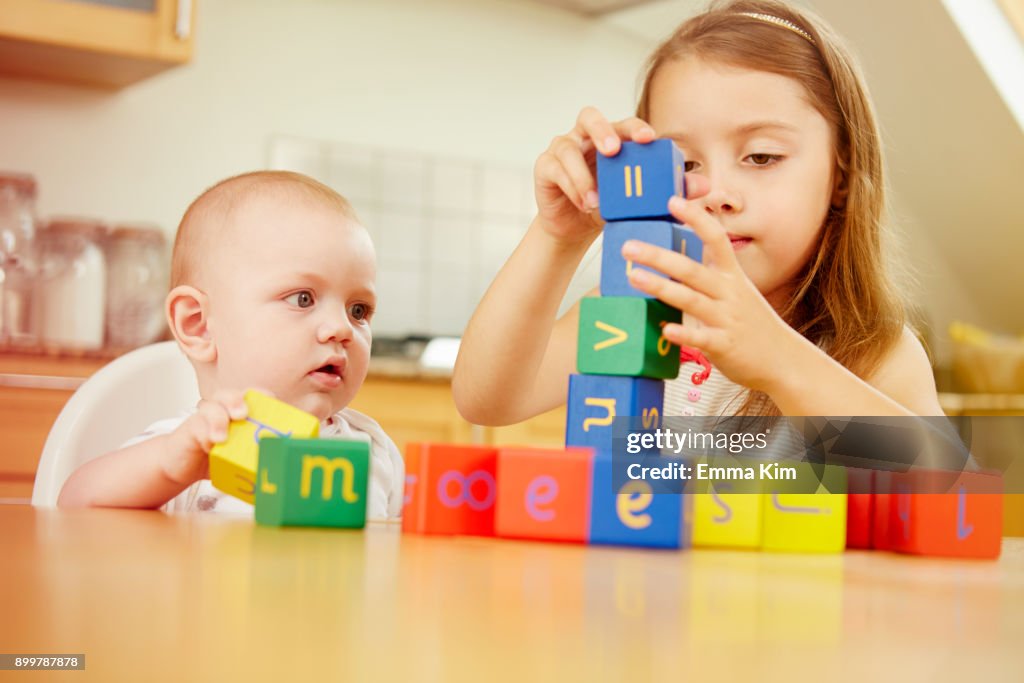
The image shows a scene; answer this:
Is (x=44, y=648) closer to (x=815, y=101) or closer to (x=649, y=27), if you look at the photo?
(x=815, y=101)

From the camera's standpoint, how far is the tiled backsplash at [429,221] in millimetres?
3611

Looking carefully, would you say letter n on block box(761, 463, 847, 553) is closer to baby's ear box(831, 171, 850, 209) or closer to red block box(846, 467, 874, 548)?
red block box(846, 467, 874, 548)

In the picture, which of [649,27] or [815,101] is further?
[649,27]

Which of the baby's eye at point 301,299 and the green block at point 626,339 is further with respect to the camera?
the baby's eye at point 301,299

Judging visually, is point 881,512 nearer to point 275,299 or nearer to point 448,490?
point 448,490

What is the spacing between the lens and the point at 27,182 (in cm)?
288

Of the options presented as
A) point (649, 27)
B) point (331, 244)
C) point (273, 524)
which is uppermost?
point (649, 27)

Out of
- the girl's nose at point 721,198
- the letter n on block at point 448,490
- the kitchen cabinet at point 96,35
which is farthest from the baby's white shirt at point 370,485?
the kitchen cabinet at point 96,35

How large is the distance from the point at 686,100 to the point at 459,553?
0.86 metres

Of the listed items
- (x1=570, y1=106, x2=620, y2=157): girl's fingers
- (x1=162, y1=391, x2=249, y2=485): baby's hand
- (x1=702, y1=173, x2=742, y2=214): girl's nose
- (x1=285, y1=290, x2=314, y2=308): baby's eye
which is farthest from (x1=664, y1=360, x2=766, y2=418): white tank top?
(x1=162, y1=391, x2=249, y2=485): baby's hand

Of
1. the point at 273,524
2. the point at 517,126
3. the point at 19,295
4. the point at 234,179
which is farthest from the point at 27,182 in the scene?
the point at 273,524

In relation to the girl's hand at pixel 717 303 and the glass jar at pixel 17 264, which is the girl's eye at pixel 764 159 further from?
the glass jar at pixel 17 264

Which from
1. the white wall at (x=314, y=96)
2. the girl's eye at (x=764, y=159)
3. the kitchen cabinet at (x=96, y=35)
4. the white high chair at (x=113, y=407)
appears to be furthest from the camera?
the white wall at (x=314, y=96)

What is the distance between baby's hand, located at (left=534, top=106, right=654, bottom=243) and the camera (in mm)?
761
